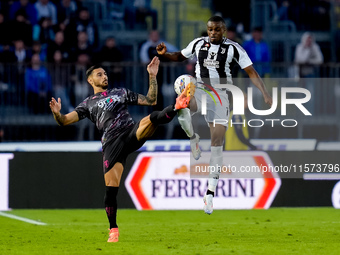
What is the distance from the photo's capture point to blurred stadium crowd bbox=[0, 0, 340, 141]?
603 inches

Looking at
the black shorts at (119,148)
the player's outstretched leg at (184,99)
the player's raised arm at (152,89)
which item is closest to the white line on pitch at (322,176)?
the player's raised arm at (152,89)

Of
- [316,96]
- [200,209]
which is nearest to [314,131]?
[316,96]

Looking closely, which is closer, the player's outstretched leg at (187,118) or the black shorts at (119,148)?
the player's outstretched leg at (187,118)

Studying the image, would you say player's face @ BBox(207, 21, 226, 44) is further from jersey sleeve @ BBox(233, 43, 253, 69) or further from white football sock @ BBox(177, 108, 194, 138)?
white football sock @ BBox(177, 108, 194, 138)

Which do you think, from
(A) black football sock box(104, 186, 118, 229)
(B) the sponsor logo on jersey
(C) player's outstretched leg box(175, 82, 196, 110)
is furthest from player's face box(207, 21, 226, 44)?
(A) black football sock box(104, 186, 118, 229)

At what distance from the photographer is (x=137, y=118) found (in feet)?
52.0

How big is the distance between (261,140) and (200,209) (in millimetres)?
1790

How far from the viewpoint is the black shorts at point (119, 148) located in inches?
390

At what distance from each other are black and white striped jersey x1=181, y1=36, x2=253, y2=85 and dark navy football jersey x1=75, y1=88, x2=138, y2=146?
3.84 feet

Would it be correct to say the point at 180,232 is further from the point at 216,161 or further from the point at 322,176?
the point at 322,176

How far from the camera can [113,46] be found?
16234 millimetres

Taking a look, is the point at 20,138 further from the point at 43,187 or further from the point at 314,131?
the point at 314,131

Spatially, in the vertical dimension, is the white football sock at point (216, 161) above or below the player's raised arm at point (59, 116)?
below

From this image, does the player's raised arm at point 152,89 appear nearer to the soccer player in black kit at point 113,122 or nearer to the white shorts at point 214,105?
the soccer player in black kit at point 113,122
